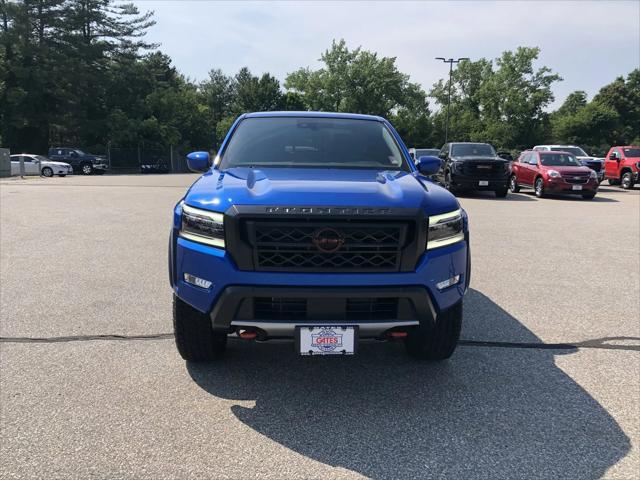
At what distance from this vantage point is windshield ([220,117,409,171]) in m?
4.02

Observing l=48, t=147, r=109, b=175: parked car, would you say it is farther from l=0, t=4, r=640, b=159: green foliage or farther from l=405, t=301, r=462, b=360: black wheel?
l=405, t=301, r=462, b=360: black wheel

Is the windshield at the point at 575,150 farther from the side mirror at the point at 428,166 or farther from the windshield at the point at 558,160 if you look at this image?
the side mirror at the point at 428,166

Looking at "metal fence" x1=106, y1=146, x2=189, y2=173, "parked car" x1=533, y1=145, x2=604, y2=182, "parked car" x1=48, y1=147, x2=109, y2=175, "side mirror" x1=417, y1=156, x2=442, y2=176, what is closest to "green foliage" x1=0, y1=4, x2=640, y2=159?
"metal fence" x1=106, y1=146, x2=189, y2=173

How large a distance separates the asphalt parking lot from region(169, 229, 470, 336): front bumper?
0.58 metres

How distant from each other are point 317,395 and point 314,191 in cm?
130

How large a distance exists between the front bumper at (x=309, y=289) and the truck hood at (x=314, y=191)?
29 centimetres

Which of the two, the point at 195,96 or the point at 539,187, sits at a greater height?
the point at 195,96

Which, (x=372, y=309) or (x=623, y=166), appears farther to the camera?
(x=623, y=166)

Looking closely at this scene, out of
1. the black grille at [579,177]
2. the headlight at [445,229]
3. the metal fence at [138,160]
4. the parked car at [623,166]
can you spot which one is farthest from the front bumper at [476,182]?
the metal fence at [138,160]

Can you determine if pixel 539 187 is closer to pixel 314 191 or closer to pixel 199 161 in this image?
pixel 199 161

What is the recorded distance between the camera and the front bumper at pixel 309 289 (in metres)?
2.75

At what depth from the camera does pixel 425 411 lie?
3.02 metres

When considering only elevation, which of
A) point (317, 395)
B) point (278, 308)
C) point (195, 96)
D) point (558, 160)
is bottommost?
point (317, 395)

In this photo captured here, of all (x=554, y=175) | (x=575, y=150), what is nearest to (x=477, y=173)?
(x=554, y=175)
